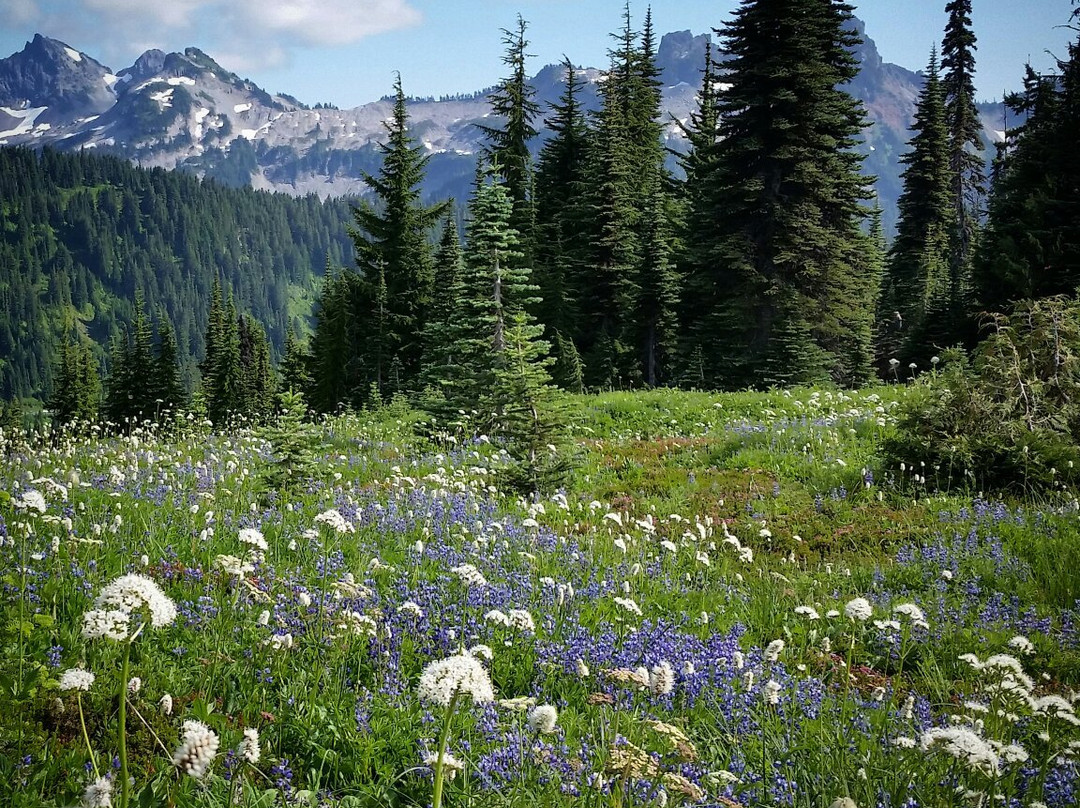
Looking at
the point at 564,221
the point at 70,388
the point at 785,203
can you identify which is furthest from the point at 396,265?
the point at 70,388

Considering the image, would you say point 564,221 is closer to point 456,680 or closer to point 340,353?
point 340,353

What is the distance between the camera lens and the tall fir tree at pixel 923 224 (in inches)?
1740

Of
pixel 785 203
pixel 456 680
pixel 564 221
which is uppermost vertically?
pixel 564 221

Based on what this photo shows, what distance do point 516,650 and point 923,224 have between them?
5289 cm

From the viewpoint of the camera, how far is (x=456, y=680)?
6.56 ft

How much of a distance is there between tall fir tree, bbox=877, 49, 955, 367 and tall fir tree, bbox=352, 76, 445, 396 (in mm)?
29611

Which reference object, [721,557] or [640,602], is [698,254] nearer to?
[721,557]

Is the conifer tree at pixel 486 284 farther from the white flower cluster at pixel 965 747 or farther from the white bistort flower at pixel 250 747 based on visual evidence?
the white bistort flower at pixel 250 747

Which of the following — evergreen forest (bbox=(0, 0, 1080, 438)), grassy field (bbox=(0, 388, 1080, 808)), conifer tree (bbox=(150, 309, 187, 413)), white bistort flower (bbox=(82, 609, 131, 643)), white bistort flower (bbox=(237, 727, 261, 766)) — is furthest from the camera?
conifer tree (bbox=(150, 309, 187, 413))

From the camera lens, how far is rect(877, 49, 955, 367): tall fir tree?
1740 inches

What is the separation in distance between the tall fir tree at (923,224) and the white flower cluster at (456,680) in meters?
45.9

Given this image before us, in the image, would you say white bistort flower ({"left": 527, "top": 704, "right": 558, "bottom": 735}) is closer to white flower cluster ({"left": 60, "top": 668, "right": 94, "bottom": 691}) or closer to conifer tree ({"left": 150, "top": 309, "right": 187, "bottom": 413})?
white flower cluster ({"left": 60, "top": 668, "right": 94, "bottom": 691})

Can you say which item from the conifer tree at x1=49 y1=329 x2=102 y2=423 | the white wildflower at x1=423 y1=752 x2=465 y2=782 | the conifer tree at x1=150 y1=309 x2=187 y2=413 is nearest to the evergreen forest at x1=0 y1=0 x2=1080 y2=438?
the white wildflower at x1=423 y1=752 x2=465 y2=782

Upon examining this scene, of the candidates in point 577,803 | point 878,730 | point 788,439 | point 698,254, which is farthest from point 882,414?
point 698,254
